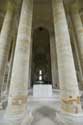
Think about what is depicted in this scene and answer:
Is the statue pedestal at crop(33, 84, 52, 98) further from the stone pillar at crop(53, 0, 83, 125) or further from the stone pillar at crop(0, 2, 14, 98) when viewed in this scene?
the stone pillar at crop(53, 0, 83, 125)

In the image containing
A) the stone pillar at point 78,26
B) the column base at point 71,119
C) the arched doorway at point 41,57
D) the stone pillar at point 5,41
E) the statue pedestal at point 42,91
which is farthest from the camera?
the arched doorway at point 41,57

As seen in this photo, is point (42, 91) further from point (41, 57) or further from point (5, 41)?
point (41, 57)

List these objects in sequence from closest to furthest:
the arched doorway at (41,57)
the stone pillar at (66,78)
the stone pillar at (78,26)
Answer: the stone pillar at (66,78) → the stone pillar at (78,26) → the arched doorway at (41,57)

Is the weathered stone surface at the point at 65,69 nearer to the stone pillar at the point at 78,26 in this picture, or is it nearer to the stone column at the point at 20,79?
the stone column at the point at 20,79

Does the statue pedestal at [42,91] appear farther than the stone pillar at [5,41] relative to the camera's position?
Yes

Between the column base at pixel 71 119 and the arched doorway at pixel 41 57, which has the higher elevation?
the arched doorway at pixel 41 57

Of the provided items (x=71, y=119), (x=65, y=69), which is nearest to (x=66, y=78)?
(x=65, y=69)

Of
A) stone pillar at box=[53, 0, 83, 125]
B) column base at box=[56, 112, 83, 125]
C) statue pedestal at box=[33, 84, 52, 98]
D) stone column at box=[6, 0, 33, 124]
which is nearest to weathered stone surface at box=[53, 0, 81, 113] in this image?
stone pillar at box=[53, 0, 83, 125]

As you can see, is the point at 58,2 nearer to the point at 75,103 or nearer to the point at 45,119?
the point at 75,103

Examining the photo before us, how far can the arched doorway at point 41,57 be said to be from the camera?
49.2 ft

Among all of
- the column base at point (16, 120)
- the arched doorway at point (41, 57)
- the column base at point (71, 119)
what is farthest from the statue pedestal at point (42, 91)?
the arched doorway at point (41, 57)

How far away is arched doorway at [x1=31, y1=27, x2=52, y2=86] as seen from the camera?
1501 centimetres

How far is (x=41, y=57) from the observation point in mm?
20641

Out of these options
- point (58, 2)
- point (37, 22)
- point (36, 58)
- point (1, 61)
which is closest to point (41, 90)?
point (1, 61)
